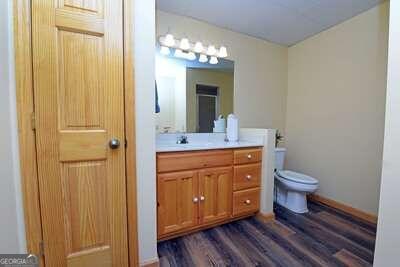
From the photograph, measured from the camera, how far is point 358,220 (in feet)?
6.57

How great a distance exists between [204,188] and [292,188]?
1.12 meters

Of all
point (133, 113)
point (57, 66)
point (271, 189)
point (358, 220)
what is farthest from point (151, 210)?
point (358, 220)

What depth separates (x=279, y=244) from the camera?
63.1 inches

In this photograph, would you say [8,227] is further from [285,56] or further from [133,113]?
[285,56]

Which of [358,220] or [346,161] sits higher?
[346,161]

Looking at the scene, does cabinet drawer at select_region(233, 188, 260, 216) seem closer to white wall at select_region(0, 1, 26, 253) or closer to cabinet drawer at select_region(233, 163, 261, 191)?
cabinet drawer at select_region(233, 163, 261, 191)

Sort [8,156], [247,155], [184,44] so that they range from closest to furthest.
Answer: [8,156] < [247,155] < [184,44]

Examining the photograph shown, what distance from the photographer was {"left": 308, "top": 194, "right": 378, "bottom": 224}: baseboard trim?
77.1 inches

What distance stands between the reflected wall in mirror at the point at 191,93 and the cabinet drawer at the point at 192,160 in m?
0.56

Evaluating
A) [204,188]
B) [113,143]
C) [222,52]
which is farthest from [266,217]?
[222,52]

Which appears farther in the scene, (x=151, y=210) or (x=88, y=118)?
(x=151, y=210)

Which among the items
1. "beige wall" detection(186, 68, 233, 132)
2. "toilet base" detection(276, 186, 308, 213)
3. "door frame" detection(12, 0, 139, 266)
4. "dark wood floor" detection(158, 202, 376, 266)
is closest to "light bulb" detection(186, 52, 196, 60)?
"beige wall" detection(186, 68, 233, 132)

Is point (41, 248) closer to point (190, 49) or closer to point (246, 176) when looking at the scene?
point (246, 176)

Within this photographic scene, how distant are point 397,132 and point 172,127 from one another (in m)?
1.75
